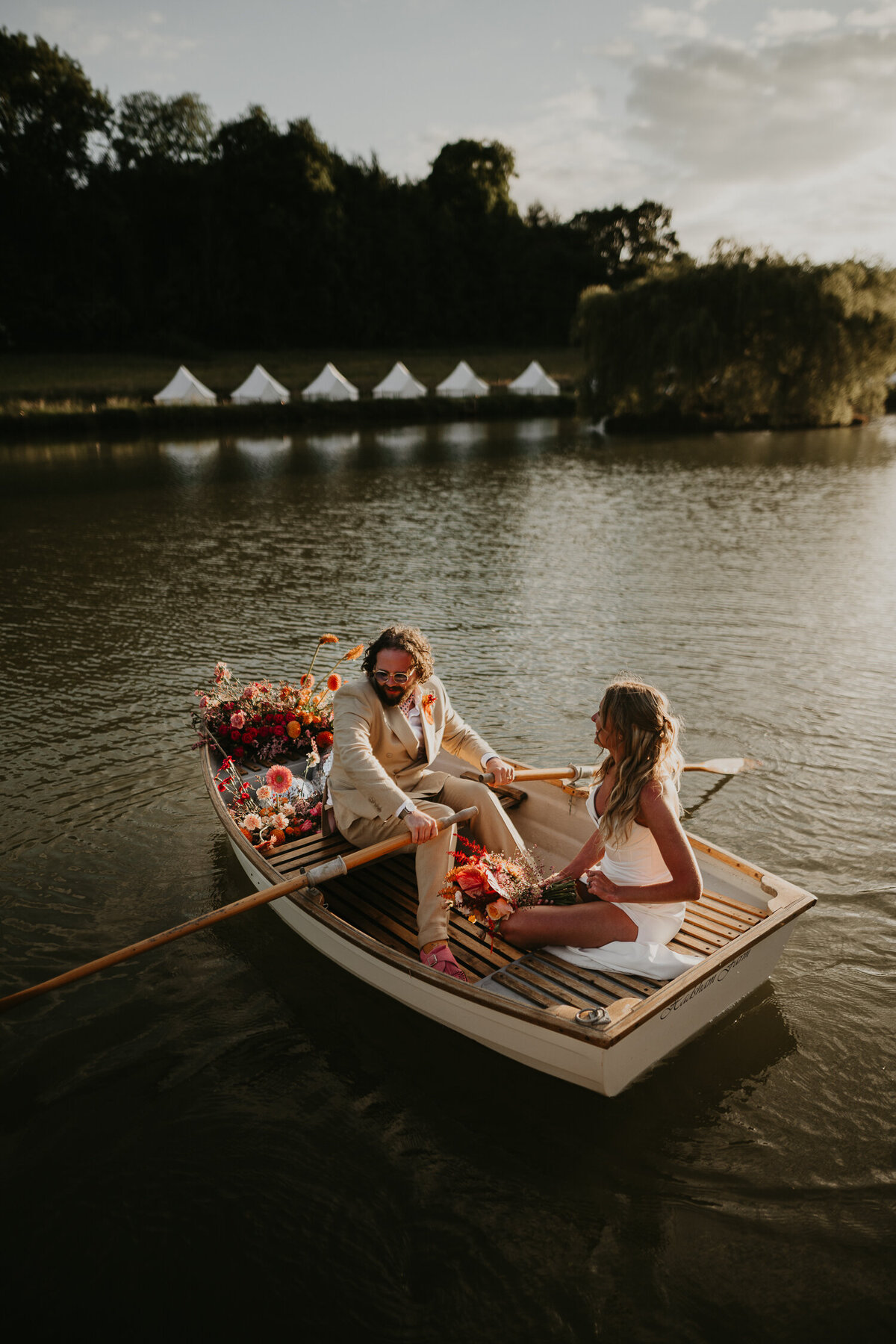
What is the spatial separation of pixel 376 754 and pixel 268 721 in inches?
100

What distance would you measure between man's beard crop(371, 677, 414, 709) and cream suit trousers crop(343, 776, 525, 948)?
0.62 m

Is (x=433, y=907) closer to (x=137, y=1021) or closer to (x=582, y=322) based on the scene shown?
(x=137, y=1021)

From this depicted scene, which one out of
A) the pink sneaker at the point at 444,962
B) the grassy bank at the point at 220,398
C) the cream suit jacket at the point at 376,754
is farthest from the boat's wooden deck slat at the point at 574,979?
the grassy bank at the point at 220,398

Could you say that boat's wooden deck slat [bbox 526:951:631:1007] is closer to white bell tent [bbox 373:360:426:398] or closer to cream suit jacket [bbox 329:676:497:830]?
cream suit jacket [bbox 329:676:497:830]

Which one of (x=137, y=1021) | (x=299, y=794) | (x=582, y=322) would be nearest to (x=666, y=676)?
(x=299, y=794)

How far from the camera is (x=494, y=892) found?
525cm

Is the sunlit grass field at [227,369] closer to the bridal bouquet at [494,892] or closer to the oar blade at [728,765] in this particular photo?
the oar blade at [728,765]

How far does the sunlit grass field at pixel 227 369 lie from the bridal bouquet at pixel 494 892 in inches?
1736

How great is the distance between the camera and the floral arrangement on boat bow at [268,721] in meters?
7.97

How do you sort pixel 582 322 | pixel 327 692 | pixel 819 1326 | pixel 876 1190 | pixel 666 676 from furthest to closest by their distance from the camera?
pixel 582 322
pixel 666 676
pixel 327 692
pixel 876 1190
pixel 819 1326

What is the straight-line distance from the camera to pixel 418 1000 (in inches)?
196

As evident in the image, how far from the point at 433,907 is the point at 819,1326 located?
2.68 meters

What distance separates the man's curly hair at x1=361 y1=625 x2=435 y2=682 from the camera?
18.4 ft

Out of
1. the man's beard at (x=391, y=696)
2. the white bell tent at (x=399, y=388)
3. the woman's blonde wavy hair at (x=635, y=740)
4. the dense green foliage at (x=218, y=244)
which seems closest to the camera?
the woman's blonde wavy hair at (x=635, y=740)
